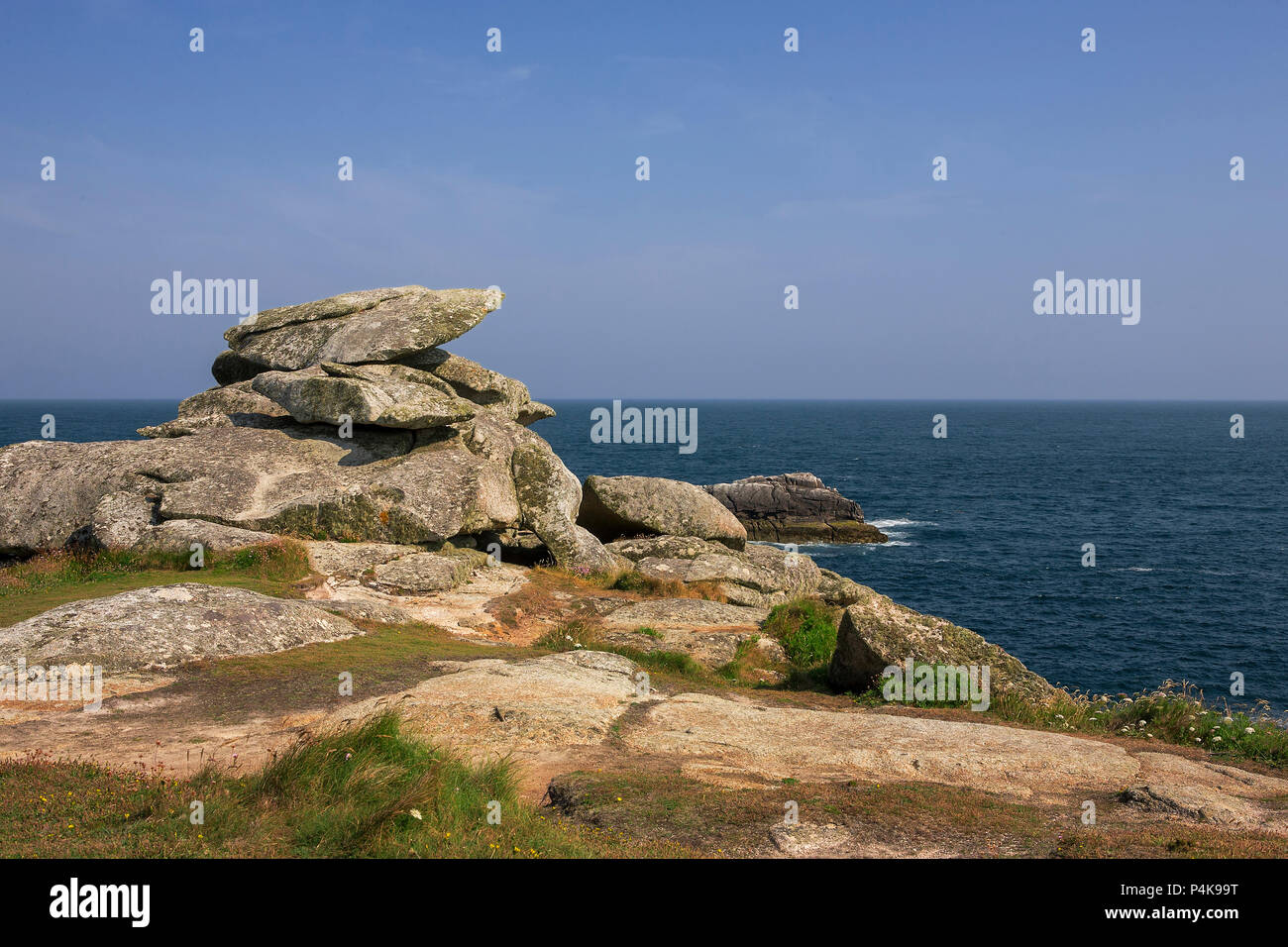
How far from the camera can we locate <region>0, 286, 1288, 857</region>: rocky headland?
448 inches

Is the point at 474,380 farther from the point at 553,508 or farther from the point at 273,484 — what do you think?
the point at 273,484

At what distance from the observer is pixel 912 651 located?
17250 millimetres

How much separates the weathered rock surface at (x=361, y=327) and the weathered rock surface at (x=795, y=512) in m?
38.1

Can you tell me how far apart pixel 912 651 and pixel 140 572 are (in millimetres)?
18232

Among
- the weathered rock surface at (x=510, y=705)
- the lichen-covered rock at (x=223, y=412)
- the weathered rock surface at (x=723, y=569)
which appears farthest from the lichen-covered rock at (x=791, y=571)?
the lichen-covered rock at (x=223, y=412)

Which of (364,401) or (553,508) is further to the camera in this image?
(553,508)

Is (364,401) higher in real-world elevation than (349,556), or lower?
higher

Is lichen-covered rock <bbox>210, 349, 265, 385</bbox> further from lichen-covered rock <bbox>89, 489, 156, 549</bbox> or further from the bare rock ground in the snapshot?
the bare rock ground

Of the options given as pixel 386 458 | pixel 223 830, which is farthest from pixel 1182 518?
pixel 223 830

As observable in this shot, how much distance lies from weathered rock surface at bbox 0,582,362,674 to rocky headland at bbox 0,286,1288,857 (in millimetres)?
54

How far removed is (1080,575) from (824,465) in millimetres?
63945

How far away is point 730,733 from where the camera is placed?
43.6 ft

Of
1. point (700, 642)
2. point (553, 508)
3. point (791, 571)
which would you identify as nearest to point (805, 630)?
point (700, 642)

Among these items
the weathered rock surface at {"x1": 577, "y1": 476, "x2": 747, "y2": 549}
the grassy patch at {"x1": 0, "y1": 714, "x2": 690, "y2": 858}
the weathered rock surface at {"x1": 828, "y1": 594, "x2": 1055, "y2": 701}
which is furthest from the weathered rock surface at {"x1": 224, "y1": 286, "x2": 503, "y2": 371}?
the grassy patch at {"x1": 0, "y1": 714, "x2": 690, "y2": 858}
